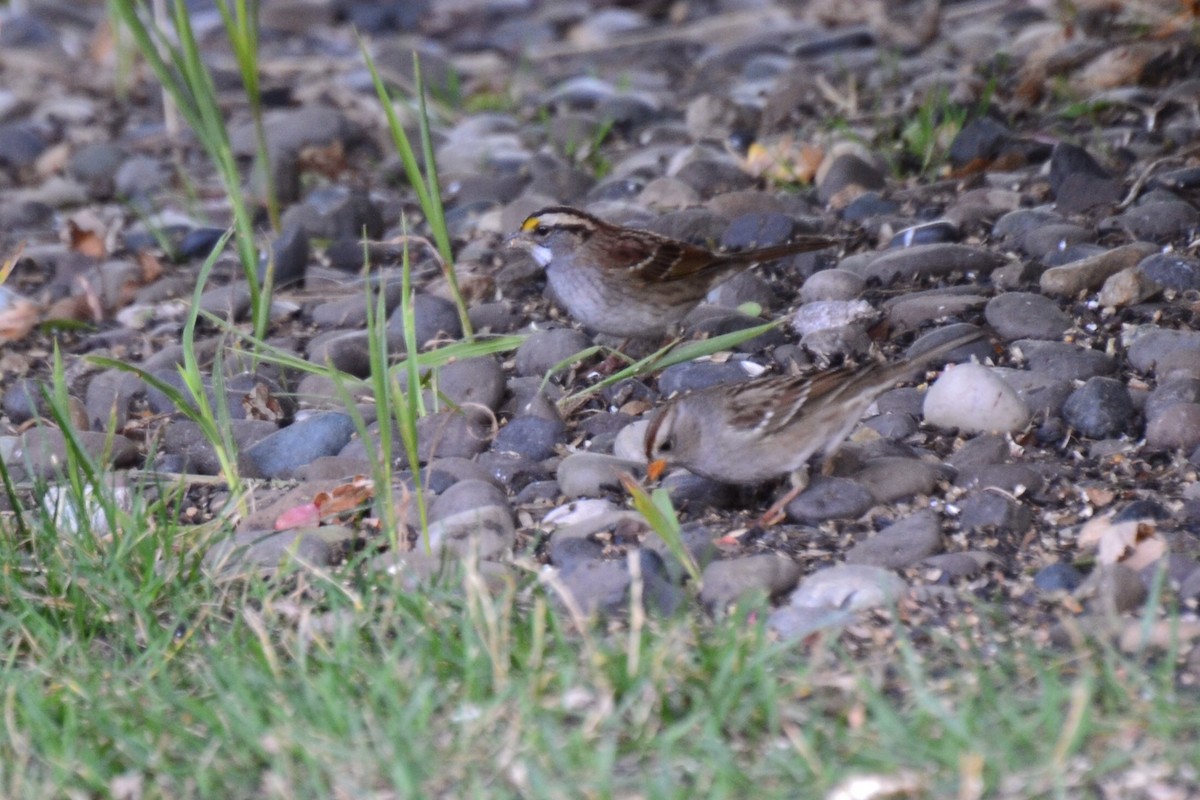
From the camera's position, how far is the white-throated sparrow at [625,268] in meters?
5.48

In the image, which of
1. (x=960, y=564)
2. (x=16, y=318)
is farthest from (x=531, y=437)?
(x=16, y=318)

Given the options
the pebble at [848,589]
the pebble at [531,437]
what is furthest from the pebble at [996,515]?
the pebble at [531,437]

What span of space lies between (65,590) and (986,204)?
12.7 feet

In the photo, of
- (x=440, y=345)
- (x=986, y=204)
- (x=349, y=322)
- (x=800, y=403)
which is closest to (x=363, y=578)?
(x=800, y=403)

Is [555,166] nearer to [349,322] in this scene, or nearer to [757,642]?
[349,322]

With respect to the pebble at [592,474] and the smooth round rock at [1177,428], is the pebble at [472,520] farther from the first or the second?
the smooth round rock at [1177,428]

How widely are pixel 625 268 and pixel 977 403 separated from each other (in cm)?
147

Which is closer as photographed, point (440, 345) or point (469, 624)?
point (469, 624)

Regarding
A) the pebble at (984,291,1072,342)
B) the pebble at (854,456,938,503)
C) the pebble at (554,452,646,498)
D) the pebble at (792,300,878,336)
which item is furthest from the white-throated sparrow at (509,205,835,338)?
the pebble at (854,456,938,503)

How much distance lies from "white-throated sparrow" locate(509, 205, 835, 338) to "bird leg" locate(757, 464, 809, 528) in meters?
1.36

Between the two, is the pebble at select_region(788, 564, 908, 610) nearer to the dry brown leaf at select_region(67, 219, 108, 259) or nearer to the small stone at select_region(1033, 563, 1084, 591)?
the small stone at select_region(1033, 563, 1084, 591)

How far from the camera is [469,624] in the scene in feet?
10.5

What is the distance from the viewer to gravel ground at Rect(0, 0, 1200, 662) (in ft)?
13.1

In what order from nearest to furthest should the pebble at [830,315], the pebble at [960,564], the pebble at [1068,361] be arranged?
1. the pebble at [960,564]
2. the pebble at [1068,361]
3. the pebble at [830,315]
